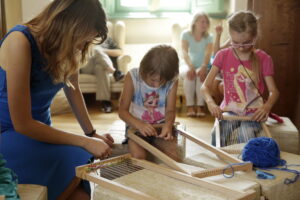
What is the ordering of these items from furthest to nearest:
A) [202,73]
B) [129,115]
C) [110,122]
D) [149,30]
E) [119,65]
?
[149,30] → [119,65] → [202,73] → [110,122] → [129,115]

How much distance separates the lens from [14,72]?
1.27 meters

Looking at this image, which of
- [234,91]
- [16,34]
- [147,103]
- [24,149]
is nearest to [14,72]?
[16,34]

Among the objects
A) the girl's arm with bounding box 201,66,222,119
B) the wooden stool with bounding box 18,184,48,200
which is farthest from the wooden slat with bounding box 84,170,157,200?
the girl's arm with bounding box 201,66,222,119

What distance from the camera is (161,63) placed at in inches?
73.2

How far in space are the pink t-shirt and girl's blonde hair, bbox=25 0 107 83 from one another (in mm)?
1111

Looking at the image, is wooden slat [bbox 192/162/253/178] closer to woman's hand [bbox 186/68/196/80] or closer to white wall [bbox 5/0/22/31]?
woman's hand [bbox 186/68/196/80]

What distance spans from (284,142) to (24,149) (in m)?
1.41

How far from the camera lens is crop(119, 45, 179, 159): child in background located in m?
1.85

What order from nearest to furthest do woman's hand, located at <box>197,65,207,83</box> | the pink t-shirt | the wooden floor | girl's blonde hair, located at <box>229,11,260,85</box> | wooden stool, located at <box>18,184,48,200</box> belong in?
wooden stool, located at <box>18,184,48,200</box>, girl's blonde hair, located at <box>229,11,260,85</box>, the pink t-shirt, the wooden floor, woman's hand, located at <box>197,65,207,83</box>

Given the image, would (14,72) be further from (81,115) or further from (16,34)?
(81,115)

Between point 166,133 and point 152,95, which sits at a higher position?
point 152,95

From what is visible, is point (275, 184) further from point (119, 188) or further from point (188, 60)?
point (188, 60)

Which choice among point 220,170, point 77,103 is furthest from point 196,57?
point 220,170

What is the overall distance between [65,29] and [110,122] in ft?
8.21
